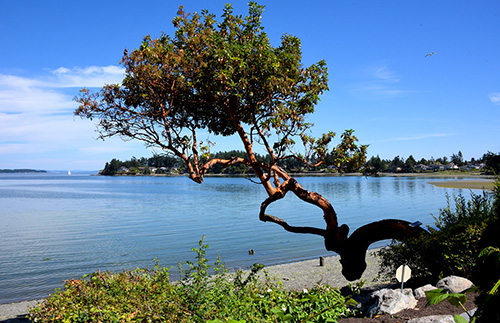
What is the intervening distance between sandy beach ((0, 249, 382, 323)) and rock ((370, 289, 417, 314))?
203 inches

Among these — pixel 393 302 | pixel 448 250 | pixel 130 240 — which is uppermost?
pixel 448 250

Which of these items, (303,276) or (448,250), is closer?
(448,250)

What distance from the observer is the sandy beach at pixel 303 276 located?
13.2 meters

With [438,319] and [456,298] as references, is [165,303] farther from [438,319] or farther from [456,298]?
[456,298]

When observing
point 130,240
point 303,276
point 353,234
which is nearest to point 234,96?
point 353,234

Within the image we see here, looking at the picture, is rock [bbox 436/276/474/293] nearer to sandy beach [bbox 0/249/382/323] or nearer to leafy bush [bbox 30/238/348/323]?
leafy bush [bbox 30/238/348/323]

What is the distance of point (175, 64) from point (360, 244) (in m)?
7.29

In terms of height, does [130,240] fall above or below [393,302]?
below

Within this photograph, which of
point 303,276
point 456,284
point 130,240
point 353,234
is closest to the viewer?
point 456,284

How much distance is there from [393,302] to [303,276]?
10.6 metres

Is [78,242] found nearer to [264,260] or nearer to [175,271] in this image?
[175,271]

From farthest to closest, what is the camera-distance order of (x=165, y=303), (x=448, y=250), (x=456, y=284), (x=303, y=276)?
1. (x=303, y=276)
2. (x=448, y=250)
3. (x=456, y=284)
4. (x=165, y=303)

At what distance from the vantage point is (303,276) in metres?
17.3

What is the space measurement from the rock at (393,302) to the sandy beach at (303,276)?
515 cm
